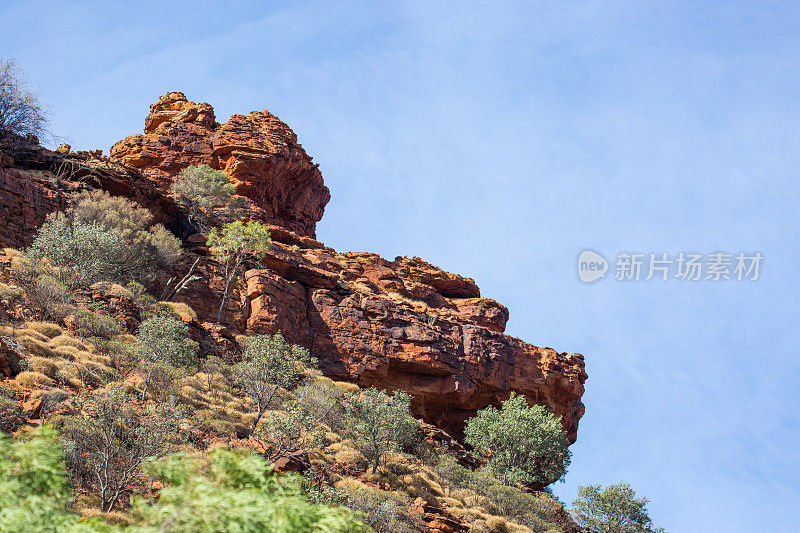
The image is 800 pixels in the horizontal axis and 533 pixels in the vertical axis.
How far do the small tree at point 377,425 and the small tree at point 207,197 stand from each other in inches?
756

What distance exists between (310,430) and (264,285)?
51.0ft

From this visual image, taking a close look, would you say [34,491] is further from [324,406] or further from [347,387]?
[347,387]

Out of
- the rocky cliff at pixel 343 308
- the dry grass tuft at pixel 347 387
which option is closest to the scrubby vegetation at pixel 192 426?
the dry grass tuft at pixel 347 387

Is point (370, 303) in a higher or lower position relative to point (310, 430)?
higher

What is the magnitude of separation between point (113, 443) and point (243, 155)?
37.3 metres

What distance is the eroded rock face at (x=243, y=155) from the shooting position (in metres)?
51.8

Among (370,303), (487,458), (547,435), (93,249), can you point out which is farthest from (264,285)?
(547,435)

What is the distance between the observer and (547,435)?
1473 inches

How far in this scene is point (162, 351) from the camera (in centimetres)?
2527

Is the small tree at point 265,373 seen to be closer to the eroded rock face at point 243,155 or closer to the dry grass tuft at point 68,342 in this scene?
the dry grass tuft at point 68,342

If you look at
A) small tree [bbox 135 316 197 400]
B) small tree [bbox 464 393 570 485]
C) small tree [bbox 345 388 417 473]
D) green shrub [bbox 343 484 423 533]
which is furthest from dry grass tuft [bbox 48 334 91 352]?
small tree [bbox 464 393 570 485]

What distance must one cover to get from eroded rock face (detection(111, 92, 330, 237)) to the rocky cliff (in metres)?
0.20

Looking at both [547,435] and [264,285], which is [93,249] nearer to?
[264,285]

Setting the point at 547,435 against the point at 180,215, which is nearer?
the point at 547,435
